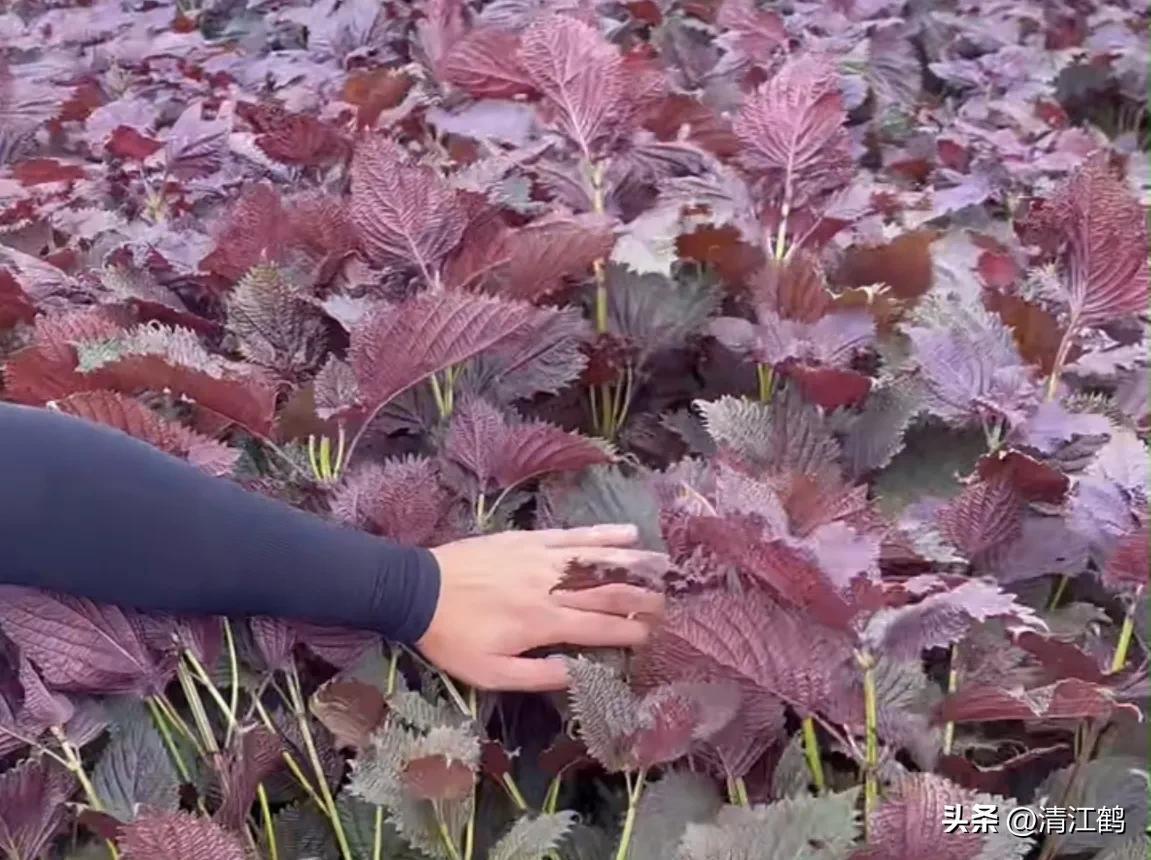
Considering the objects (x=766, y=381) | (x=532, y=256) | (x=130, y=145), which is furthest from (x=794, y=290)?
(x=130, y=145)

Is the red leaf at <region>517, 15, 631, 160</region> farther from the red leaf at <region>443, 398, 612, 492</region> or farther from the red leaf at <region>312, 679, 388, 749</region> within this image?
the red leaf at <region>312, 679, 388, 749</region>

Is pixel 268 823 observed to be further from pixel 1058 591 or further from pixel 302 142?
pixel 302 142

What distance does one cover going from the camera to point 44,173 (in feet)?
4.39

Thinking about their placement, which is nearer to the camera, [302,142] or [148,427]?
[148,427]

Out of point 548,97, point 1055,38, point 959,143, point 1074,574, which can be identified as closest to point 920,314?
point 1074,574

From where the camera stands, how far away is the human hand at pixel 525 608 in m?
0.75

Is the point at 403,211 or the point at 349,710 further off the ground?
the point at 403,211

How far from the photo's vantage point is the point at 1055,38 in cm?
188

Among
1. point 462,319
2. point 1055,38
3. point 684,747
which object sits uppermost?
point 462,319

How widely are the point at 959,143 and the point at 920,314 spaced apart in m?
0.58

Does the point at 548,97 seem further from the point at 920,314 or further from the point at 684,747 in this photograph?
the point at 684,747

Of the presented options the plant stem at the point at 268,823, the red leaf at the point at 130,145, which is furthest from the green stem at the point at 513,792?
the red leaf at the point at 130,145

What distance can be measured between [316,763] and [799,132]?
1.63 ft

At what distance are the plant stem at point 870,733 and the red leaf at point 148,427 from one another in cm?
37
